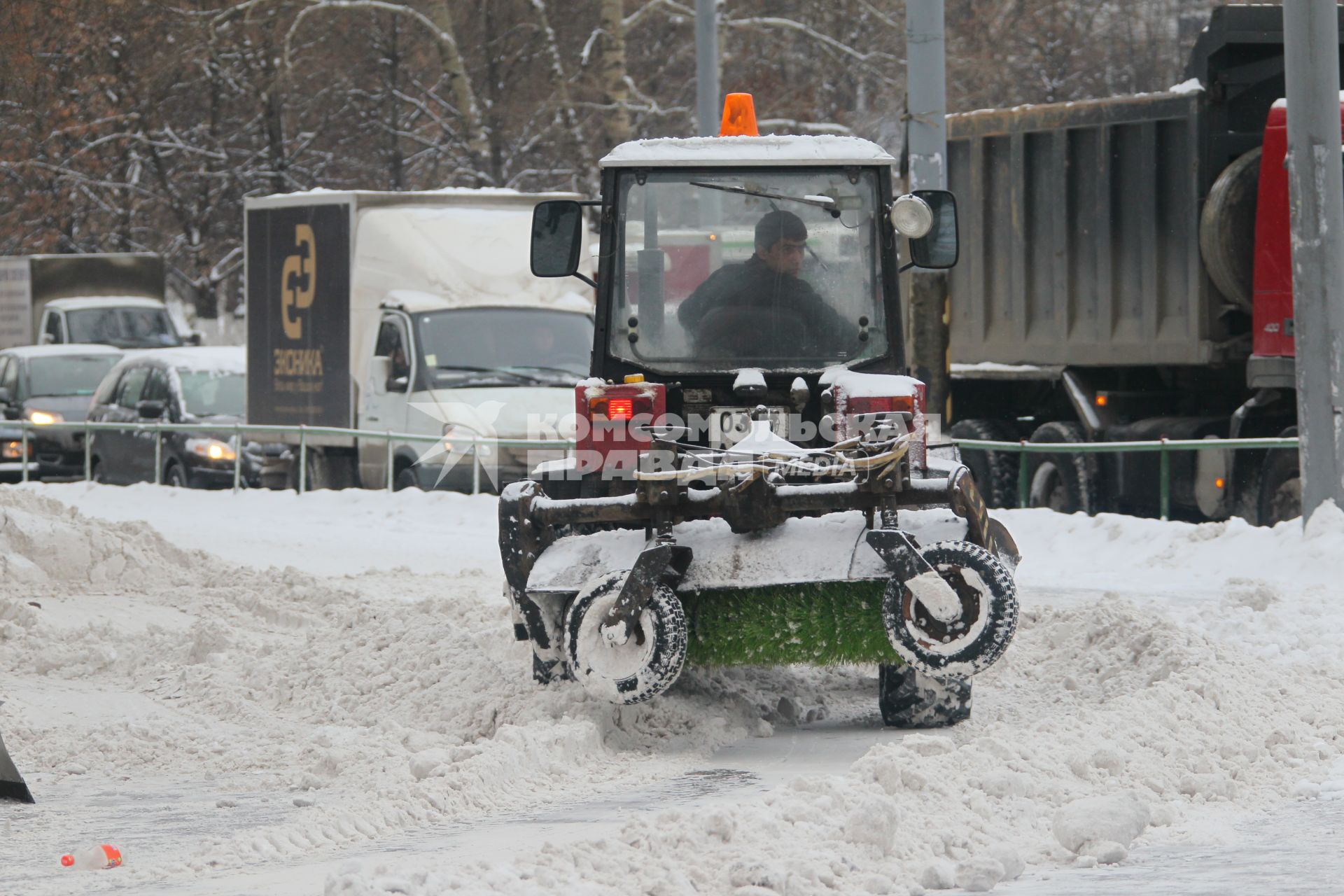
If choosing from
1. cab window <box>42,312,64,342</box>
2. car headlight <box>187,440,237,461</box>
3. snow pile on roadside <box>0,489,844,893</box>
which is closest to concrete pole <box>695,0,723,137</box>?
car headlight <box>187,440,237,461</box>

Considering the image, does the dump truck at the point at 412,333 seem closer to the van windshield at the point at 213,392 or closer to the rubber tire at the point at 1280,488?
the van windshield at the point at 213,392

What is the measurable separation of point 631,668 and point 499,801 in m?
0.86

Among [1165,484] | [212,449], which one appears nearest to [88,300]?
[212,449]

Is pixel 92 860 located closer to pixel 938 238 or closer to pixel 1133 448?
pixel 938 238

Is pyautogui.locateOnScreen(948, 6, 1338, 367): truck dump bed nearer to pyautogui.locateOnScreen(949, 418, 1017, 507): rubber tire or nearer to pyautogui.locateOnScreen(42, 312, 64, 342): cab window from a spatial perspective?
pyautogui.locateOnScreen(949, 418, 1017, 507): rubber tire

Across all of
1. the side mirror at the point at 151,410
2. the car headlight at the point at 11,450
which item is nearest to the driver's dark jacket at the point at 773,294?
the side mirror at the point at 151,410

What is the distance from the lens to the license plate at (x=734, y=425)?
321 inches

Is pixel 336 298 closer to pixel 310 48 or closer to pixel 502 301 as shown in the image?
pixel 502 301

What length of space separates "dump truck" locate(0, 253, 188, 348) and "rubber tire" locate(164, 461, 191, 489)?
1202cm

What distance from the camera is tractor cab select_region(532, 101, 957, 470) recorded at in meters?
8.27

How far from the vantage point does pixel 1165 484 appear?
14555 millimetres

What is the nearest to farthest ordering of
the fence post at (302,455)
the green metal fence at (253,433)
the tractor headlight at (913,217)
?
1. the tractor headlight at (913,217)
2. the green metal fence at (253,433)
3. the fence post at (302,455)

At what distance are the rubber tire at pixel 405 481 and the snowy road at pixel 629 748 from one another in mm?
4874

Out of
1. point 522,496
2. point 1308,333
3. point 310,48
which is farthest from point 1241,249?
point 310,48
